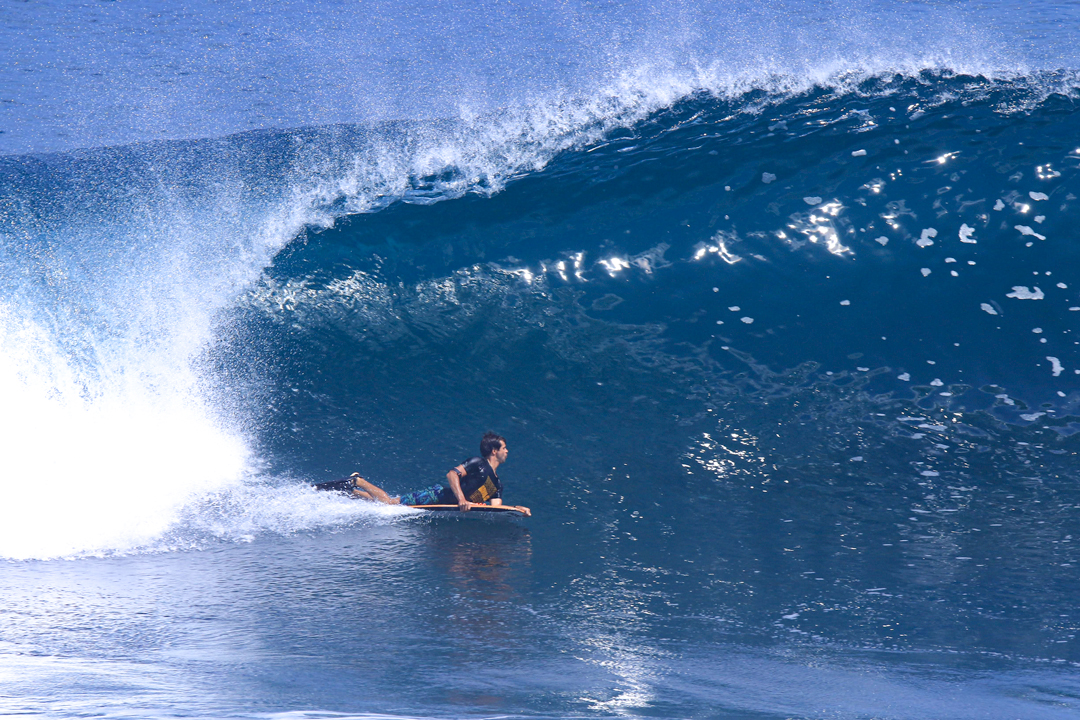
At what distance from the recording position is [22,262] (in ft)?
33.6

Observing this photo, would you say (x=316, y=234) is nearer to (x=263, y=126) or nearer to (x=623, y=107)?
(x=623, y=107)

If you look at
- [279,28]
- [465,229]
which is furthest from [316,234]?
[279,28]

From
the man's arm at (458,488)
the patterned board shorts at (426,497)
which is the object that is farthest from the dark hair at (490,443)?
the patterned board shorts at (426,497)

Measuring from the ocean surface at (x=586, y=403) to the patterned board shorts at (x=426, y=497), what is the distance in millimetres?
105

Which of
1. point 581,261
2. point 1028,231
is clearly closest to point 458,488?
point 581,261

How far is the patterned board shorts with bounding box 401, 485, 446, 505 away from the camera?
20.8ft

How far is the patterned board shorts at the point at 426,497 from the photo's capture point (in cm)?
635

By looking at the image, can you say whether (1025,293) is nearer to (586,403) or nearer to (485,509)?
(586,403)

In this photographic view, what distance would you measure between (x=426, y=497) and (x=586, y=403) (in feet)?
6.40

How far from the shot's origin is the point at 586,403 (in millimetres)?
7742

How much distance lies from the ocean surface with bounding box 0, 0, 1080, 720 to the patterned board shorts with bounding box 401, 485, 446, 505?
0.35 feet

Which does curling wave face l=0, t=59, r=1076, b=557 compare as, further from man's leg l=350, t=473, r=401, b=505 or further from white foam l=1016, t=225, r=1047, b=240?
man's leg l=350, t=473, r=401, b=505

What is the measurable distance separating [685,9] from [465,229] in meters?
14.2

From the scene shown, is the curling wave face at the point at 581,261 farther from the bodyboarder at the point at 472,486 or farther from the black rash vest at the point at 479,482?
the black rash vest at the point at 479,482
